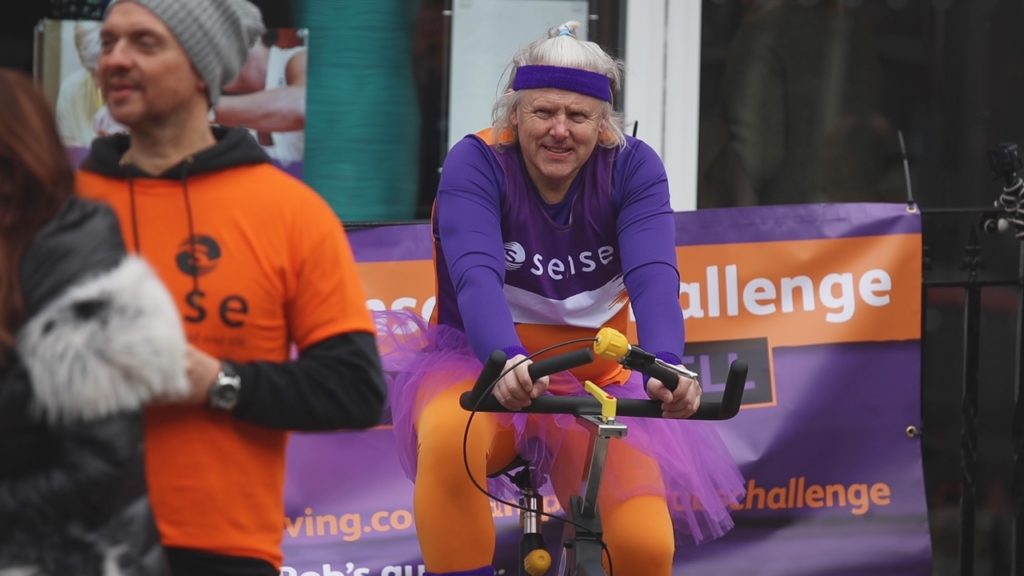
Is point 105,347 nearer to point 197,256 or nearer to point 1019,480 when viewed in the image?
point 197,256

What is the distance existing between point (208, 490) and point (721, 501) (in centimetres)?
208

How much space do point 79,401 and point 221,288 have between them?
472 mm

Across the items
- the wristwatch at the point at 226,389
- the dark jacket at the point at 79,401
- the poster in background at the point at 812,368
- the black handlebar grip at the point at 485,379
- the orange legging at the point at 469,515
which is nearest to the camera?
the dark jacket at the point at 79,401

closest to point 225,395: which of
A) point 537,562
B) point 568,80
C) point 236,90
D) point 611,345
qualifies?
point 611,345

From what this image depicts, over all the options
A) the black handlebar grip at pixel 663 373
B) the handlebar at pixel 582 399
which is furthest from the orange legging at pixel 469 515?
the black handlebar grip at pixel 663 373

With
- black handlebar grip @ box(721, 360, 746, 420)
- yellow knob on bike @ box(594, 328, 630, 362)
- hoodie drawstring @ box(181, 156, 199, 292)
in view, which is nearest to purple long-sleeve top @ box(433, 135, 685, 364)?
black handlebar grip @ box(721, 360, 746, 420)

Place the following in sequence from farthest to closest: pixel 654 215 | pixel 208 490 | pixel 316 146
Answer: pixel 316 146, pixel 654 215, pixel 208 490

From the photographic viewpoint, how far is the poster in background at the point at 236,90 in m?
6.31

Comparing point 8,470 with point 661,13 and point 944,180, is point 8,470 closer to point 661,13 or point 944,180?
point 661,13

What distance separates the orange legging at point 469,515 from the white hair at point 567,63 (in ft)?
2.73

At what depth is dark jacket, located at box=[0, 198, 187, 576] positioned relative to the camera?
2.55 m

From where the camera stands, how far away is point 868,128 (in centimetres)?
709

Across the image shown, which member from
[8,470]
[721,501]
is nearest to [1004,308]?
[721,501]

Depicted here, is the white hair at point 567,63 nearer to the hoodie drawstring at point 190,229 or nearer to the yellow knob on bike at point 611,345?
the yellow knob on bike at point 611,345
